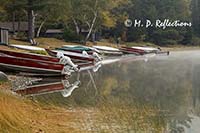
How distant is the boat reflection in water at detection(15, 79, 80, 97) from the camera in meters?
17.2

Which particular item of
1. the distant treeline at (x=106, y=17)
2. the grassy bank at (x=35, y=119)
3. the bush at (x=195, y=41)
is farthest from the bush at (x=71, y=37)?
the grassy bank at (x=35, y=119)

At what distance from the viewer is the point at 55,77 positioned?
2397 cm

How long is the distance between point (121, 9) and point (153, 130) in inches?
2038

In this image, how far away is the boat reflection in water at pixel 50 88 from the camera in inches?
678

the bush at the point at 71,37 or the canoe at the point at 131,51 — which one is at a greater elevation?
the bush at the point at 71,37

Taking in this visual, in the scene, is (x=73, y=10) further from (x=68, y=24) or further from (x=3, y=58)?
(x=3, y=58)

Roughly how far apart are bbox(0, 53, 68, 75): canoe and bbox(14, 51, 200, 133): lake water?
91 centimetres

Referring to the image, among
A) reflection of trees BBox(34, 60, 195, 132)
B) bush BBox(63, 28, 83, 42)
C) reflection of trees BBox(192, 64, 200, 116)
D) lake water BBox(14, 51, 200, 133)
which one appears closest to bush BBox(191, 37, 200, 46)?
bush BBox(63, 28, 83, 42)

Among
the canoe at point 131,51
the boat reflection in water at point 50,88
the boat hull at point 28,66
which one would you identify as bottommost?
the canoe at point 131,51

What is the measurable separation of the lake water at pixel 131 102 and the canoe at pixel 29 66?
2.97ft

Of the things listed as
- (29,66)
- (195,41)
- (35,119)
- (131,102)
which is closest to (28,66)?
(29,66)

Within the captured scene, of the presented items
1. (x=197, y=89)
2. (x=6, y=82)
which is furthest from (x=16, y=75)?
(x=197, y=89)

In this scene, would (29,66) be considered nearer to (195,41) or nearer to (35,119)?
(35,119)

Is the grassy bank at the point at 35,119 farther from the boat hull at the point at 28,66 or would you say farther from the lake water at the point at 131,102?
the boat hull at the point at 28,66
